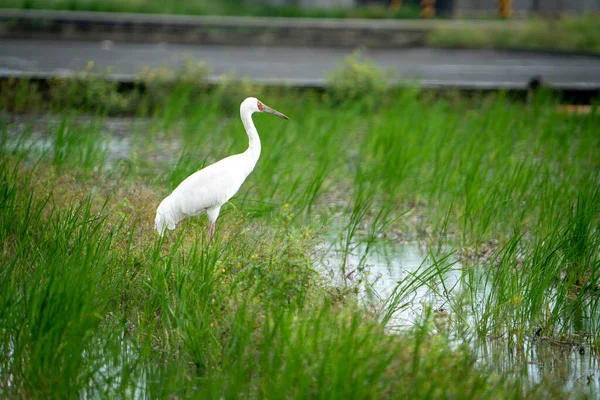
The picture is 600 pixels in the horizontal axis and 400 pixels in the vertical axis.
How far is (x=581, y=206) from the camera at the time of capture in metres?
5.64

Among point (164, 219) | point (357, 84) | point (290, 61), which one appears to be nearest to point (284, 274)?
point (164, 219)

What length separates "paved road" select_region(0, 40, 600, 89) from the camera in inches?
534

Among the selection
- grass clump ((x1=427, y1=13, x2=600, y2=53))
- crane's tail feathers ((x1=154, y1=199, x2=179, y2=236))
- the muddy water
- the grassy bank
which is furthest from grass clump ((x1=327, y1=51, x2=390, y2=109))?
grass clump ((x1=427, y1=13, x2=600, y2=53))

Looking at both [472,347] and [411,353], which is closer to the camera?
[411,353]

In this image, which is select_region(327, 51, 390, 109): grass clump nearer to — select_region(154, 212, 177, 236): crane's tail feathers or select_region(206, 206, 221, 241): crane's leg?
select_region(206, 206, 221, 241): crane's leg

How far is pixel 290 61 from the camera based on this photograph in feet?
50.1

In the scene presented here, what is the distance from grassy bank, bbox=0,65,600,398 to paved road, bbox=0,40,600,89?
4.60 m

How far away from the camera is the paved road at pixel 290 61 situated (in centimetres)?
1357

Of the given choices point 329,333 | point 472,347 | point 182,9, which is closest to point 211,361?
point 329,333

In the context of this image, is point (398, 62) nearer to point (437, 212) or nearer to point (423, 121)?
point (423, 121)

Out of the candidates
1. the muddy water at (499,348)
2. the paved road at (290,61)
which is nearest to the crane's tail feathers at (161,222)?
the muddy water at (499,348)

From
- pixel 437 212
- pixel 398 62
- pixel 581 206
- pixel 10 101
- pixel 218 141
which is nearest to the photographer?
pixel 581 206

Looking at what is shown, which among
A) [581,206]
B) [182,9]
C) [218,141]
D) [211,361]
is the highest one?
[182,9]

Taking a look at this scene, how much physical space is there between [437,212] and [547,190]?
2.96 ft
